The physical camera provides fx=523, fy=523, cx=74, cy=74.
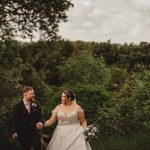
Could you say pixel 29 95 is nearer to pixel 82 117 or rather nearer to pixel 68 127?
pixel 68 127

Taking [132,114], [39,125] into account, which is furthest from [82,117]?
[132,114]

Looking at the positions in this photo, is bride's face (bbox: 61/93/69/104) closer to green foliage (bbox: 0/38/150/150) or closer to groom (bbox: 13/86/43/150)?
groom (bbox: 13/86/43/150)

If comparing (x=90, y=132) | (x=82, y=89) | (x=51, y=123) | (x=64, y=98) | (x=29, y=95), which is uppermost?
(x=29, y=95)

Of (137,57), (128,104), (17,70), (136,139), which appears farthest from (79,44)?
(136,139)

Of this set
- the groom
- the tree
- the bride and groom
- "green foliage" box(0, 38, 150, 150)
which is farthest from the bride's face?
the tree

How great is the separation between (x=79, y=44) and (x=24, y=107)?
164 ft

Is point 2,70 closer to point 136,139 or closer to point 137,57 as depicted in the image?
point 136,139

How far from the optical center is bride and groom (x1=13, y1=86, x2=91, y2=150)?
11734mm

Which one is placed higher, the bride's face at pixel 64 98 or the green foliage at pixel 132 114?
the bride's face at pixel 64 98

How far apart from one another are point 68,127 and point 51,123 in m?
0.42

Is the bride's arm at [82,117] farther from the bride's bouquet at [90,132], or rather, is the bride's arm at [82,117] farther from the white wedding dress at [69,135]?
the bride's bouquet at [90,132]

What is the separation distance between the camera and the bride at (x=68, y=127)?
39.7 ft

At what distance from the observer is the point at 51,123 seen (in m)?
12.2

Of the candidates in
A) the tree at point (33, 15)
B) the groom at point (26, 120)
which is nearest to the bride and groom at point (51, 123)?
the groom at point (26, 120)
